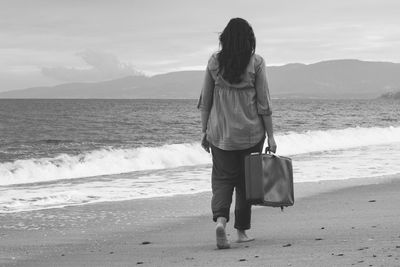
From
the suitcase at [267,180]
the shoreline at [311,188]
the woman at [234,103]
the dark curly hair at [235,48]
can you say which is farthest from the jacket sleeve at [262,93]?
the shoreline at [311,188]

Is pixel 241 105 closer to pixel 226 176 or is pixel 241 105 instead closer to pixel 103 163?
pixel 226 176

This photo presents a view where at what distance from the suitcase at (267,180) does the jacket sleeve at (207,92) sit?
557 millimetres

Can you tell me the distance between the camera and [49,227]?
25.2ft

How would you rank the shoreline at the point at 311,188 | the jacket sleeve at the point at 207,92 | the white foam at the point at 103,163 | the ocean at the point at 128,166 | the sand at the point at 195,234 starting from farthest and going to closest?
1. the white foam at the point at 103,163
2. the ocean at the point at 128,166
3. the shoreline at the point at 311,188
4. the jacket sleeve at the point at 207,92
5. the sand at the point at 195,234

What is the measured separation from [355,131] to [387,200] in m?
26.9

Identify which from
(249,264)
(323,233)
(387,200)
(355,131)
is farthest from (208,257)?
(355,131)

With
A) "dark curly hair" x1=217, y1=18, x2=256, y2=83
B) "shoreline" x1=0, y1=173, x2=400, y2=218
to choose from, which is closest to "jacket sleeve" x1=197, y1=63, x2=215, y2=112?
"dark curly hair" x1=217, y1=18, x2=256, y2=83

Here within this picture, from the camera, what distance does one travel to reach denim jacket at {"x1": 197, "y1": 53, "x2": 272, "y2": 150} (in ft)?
18.3

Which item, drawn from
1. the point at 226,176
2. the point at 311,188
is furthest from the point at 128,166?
the point at 226,176

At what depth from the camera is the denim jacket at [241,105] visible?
18.3ft

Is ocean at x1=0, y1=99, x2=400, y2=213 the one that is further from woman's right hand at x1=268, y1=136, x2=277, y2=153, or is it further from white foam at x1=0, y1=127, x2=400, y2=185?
woman's right hand at x1=268, y1=136, x2=277, y2=153

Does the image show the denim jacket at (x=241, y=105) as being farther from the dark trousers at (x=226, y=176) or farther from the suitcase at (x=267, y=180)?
the suitcase at (x=267, y=180)

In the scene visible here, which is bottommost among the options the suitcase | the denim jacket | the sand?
the sand

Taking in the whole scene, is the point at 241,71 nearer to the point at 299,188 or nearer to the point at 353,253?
the point at 353,253
